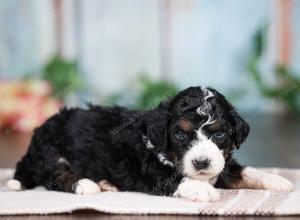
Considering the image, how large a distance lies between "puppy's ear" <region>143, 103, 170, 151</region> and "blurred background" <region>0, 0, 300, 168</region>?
5030 mm

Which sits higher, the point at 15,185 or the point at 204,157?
the point at 204,157

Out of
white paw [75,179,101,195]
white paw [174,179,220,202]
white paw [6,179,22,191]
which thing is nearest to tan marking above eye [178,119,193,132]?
white paw [174,179,220,202]

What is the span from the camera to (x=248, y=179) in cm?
405

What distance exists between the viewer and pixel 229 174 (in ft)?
13.3

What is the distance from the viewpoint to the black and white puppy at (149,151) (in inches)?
142

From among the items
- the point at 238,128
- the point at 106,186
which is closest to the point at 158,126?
the point at 238,128

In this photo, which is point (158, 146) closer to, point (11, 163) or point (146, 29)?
point (11, 163)

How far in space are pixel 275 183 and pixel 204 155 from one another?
2.04ft

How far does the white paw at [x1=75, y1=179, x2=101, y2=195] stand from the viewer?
3.89 meters

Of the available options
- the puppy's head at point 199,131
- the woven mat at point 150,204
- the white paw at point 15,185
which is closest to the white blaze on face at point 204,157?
the puppy's head at point 199,131

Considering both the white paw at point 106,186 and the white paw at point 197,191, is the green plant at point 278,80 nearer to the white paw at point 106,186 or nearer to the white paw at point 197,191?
the white paw at point 106,186

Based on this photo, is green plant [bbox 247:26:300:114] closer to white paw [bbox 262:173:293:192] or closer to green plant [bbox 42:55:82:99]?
green plant [bbox 42:55:82:99]

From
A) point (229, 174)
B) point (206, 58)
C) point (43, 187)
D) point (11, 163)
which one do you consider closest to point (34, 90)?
point (206, 58)

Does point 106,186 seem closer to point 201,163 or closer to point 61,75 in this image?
point 201,163
